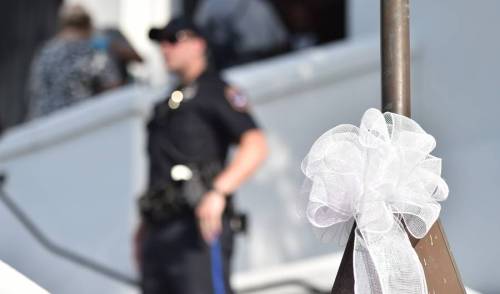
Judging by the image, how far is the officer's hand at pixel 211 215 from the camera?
4562 millimetres

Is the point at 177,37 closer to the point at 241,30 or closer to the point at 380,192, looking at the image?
the point at 241,30

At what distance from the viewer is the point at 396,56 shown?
2.35 m

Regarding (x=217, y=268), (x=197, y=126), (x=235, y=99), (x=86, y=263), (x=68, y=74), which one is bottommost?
(x=86, y=263)

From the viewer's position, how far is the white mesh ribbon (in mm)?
2215

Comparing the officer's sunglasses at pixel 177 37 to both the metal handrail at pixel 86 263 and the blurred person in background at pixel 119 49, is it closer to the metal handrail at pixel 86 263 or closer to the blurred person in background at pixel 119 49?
the metal handrail at pixel 86 263

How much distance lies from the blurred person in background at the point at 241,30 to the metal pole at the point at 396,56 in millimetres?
5042

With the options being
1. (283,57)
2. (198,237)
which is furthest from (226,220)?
(283,57)

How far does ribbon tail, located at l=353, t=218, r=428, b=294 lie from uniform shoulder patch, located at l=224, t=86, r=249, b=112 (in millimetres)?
A: 2658

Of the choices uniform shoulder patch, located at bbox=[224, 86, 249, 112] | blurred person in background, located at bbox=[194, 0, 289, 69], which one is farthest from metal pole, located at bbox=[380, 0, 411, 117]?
blurred person in background, located at bbox=[194, 0, 289, 69]

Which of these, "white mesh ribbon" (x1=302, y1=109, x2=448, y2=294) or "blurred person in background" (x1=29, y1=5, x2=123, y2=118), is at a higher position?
"blurred person in background" (x1=29, y1=5, x2=123, y2=118)

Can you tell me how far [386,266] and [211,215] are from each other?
7.80 ft

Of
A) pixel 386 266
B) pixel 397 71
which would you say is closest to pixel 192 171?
pixel 397 71

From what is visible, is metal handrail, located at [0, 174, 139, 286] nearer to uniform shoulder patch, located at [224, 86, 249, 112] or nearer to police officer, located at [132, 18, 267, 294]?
police officer, located at [132, 18, 267, 294]

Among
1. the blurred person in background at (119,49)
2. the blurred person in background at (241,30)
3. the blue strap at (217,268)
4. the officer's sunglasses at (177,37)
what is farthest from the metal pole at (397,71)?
the blurred person in background at (119,49)
